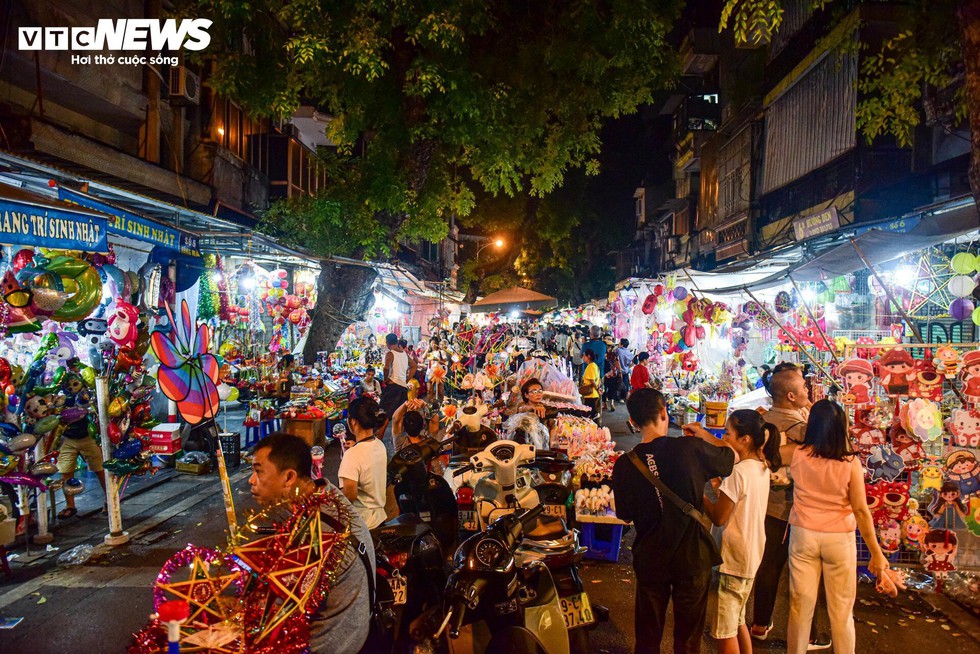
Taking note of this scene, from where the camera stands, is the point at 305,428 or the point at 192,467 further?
the point at 305,428

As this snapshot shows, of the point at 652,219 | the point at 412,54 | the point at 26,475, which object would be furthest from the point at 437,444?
the point at 652,219

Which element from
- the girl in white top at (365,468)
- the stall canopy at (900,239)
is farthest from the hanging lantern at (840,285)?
the girl in white top at (365,468)

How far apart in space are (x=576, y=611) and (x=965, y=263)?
17.9 feet

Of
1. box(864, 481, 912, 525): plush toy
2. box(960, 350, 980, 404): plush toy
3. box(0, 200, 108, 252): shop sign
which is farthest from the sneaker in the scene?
box(0, 200, 108, 252): shop sign

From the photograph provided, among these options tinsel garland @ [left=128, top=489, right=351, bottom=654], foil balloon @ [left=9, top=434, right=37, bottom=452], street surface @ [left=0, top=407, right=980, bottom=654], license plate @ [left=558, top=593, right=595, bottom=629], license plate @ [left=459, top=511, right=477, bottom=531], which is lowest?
street surface @ [left=0, top=407, right=980, bottom=654]

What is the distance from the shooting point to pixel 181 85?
1081cm

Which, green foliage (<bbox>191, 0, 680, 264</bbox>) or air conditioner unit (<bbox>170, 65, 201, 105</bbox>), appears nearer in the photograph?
green foliage (<bbox>191, 0, 680, 264</bbox>)

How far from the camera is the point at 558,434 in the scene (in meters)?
6.48

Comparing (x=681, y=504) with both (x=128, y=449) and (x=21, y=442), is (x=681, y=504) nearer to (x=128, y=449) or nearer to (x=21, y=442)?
(x=128, y=449)

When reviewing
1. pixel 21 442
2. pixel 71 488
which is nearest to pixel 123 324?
→ pixel 21 442

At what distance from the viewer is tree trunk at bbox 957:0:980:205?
4762mm

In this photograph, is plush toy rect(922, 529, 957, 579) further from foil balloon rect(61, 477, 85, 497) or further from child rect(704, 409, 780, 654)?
foil balloon rect(61, 477, 85, 497)

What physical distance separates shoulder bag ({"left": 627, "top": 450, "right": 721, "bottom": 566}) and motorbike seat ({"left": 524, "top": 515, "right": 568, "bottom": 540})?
0.77 metres

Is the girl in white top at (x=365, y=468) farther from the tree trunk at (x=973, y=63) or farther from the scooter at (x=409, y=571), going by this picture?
the tree trunk at (x=973, y=63)
